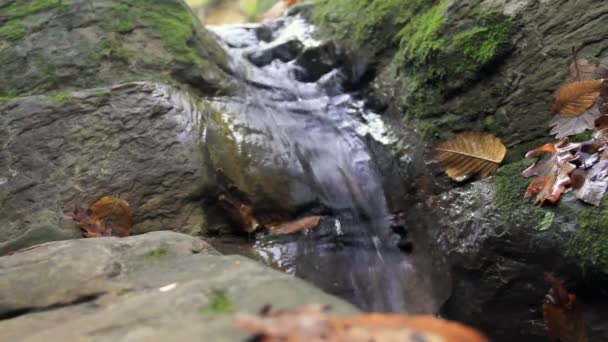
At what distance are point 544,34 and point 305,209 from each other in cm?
174

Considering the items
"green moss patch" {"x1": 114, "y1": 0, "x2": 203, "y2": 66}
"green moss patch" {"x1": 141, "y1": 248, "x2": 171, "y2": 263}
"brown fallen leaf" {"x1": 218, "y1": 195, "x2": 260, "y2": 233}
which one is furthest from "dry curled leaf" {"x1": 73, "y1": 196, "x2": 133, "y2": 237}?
"green moss patch" {"x1": 114, "y1": 0, "x2": 203, "y2": 66}

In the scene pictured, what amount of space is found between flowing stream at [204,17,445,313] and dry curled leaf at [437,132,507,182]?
0.51 m

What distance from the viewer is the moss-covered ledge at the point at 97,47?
3381 millimetres

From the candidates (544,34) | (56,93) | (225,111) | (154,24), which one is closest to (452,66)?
(544,34)

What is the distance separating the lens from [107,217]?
2758 millimetres

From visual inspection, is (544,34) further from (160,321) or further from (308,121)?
(160,321)

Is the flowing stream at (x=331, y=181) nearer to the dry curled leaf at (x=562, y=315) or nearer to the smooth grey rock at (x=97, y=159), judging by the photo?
the smooth grey rock at (x=97, y=159)

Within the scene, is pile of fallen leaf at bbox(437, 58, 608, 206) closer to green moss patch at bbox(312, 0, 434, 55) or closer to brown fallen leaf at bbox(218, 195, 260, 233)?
brown fallen leaf at bbox(218, 195, 260, 233)

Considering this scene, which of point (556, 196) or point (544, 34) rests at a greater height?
point (544, 34)

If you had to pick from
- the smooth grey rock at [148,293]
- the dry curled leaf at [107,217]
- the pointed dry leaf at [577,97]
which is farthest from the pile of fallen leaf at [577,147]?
the dry curled leaf at [107,217]

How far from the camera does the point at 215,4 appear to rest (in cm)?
1304

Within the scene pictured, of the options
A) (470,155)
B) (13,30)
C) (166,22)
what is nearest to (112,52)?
(166,22)

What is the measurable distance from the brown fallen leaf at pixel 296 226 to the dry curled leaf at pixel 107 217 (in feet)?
2.68

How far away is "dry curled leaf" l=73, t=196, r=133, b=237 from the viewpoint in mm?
2717
